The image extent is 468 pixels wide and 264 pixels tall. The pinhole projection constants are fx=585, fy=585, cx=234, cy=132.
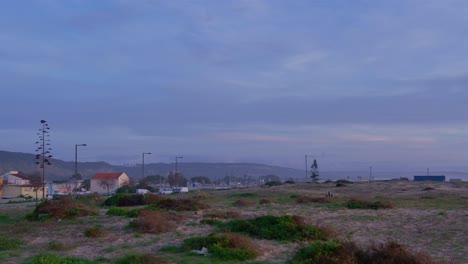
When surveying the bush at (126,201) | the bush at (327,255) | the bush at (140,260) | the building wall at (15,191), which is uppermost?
the bush at (327,255)

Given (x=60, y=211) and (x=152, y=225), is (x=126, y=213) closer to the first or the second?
(x=60, y=211)

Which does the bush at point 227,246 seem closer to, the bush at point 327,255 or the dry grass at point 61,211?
the bush at point 327,255

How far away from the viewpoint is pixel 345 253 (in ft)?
39.1

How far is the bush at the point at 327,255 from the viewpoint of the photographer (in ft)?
38.5

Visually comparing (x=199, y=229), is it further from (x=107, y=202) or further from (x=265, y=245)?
(x=107, y=202)

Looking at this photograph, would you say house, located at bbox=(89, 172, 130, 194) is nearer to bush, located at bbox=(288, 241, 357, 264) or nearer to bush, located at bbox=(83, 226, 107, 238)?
bush, located at bbox=(83, 226, 107, 238)

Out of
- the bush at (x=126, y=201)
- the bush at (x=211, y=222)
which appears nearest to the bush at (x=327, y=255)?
the bush at (x=211, y=222)

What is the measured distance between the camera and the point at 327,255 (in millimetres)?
12062

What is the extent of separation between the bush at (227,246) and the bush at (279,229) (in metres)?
2.18

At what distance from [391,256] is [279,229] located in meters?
6.90

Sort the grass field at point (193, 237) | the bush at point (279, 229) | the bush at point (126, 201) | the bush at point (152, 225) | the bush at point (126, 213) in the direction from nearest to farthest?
the grass field at point (193, 237) < the bush at point (279, 229) < the bush at point (152, 225) < the bush at point (126, 213) < the bush at point (126, 201)

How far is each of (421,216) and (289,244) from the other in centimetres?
976

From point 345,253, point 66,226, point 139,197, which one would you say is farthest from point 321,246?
point 139,197

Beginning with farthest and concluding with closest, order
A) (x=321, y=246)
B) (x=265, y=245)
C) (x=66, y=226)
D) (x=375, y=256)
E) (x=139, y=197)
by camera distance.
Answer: (x=139, y=197)
(x=66, y=226)
(x=265, y=245)
(x=321, y=246)
(x=375, y=256)
